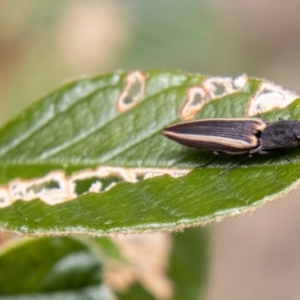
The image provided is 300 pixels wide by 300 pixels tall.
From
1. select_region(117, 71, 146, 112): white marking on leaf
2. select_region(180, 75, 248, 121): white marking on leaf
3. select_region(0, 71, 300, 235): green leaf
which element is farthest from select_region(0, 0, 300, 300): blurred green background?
select_region(180, 75, 248, 121): white marking on leaf

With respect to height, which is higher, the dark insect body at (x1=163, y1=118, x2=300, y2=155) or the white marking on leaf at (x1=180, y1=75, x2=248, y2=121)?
the white marking on leaf at (x1=180, y1=75, x2=248, y2=121)

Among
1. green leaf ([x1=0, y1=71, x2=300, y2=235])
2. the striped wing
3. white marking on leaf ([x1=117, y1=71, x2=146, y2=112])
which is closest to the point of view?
green leaf ([x1=0, y1=71, x2=300, y2=235])

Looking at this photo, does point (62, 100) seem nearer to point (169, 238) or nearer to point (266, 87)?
point (266, 87)

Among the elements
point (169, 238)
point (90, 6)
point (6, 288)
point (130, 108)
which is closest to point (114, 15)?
point (90, 6)

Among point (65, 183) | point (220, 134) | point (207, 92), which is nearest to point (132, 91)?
point (207, 92)

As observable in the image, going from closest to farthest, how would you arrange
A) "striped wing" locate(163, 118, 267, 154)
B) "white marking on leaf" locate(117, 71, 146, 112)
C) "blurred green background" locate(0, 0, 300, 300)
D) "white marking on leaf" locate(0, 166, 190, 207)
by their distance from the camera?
Result: "white marking on leaf" locate(0, 166, 190, 207) → "striped wing" locate(163, 118, 267, 154) → "white marking on leaf" locate(117, 71, 146, 112) → "blurred green background" locate(0, 0, 300, 300)

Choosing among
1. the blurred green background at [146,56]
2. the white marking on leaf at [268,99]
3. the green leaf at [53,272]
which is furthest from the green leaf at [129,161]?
the blurred green background at [146,56]

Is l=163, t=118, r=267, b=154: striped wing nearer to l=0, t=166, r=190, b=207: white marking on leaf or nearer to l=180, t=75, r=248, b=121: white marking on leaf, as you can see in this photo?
l=180, t=75, r=248, b=121: white marking on leaf

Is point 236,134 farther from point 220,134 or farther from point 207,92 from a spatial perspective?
point 207,92
